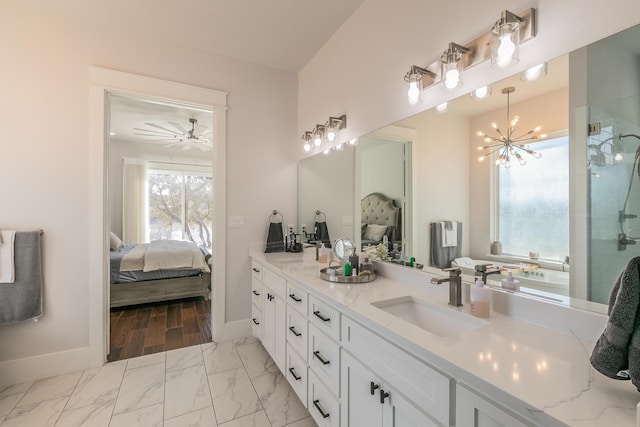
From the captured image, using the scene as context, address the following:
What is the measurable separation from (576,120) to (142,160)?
21.4 ft

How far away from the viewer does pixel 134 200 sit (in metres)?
5.70

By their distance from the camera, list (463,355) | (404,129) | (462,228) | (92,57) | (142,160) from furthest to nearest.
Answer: (142,160)
(92,57)
(404,129)
(462,228)
(463,355)

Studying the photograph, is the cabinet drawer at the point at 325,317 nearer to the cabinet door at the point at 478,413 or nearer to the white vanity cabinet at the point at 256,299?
the cabinet door at the point at 478,413

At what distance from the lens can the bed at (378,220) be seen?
6.09 feet

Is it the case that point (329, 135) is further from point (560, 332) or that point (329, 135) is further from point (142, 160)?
point (142, 160)

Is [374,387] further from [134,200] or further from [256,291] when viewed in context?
[134,200]

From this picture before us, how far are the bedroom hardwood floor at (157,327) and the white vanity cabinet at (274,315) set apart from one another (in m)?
0.90

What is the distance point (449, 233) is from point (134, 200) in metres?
6.03

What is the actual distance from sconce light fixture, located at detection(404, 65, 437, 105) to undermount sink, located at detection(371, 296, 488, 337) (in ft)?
3.42

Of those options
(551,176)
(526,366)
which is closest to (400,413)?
(526,366)

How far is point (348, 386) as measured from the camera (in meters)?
1.26

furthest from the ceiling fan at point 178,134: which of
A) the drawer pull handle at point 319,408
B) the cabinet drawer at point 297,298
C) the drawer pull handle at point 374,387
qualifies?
the drawer pull handle at point 374,387

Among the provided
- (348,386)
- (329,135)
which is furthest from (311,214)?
(348,386)

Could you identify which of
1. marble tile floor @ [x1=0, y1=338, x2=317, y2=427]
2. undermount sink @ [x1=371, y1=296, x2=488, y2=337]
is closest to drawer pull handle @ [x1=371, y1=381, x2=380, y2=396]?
undermount sink @ [x1=371, y1=296, x2=488, y2=337]
